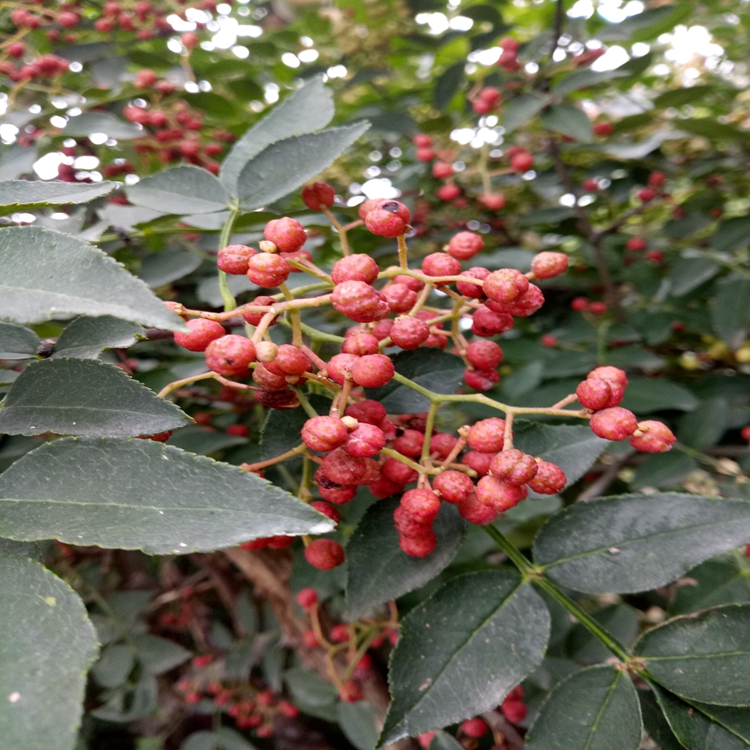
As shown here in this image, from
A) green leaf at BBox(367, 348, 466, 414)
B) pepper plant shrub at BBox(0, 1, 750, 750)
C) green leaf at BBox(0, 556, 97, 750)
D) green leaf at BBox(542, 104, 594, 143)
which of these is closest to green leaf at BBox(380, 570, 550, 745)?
pepper plant shrub at BBox(0, 1, 750, 750)

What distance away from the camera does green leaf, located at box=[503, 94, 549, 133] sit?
4.57 feet

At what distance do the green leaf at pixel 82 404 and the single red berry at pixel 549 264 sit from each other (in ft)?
1.60

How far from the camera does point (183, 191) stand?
0.90 metres

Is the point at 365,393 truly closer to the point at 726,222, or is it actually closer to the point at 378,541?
the point at 378,541

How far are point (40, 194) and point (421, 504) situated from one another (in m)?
0.54

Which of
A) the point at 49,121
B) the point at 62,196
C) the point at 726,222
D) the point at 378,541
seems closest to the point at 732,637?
the point at 378,541

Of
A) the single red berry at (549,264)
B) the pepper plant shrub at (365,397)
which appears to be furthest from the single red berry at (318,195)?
the single red berry at (549,264)

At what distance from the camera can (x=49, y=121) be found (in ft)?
4.64

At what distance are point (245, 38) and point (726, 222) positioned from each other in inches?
62.1

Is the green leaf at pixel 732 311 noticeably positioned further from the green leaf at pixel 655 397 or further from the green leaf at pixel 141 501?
the green leaf at pixel 141 501

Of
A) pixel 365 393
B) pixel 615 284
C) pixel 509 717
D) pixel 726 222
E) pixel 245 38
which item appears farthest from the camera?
pixel 615 284

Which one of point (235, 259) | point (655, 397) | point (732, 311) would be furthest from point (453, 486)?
point (732, 311)

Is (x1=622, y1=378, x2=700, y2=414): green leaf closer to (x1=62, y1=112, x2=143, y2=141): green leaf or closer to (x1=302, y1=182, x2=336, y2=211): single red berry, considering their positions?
(x1=302, y1=182, x2=336, y2=211): single red berry

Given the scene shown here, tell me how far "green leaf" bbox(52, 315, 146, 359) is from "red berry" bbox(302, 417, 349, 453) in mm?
238
